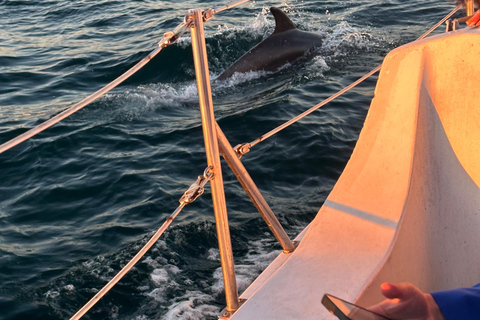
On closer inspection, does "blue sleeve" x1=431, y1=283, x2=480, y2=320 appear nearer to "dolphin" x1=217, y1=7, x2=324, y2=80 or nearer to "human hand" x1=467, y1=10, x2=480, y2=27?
"human hand" x1=467, y1=10, x2=480, y2=27

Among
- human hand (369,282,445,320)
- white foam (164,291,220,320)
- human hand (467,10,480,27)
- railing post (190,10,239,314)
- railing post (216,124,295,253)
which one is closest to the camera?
human hand (369,282,445,320)

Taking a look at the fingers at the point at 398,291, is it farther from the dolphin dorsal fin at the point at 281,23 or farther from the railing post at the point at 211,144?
the dolphin dorsal fin at the point at 281,23

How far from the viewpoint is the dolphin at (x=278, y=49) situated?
28.9 feet

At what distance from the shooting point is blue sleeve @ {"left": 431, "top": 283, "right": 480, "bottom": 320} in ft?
6.13

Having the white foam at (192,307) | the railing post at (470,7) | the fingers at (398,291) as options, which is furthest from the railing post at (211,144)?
the railing post at (470,7)

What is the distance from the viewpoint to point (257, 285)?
2.39m

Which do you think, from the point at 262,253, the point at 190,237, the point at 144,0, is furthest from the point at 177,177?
Result: the point at 144,0

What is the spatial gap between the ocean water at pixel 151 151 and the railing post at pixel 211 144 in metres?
1.21

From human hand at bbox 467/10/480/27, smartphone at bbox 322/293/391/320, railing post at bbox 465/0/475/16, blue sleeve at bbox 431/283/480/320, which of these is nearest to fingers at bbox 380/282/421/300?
blue sleeve at bbox 431/283/480/320

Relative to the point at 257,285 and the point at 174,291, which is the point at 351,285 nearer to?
the point at 257,285

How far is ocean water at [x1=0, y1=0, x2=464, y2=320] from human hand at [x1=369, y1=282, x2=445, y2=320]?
178 centimetres

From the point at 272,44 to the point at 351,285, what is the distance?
24.2 feet

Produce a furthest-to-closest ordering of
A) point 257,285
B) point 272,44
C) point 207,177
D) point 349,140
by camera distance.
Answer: point 272,44 → point 349,140 → point 257,285 → point 207,177

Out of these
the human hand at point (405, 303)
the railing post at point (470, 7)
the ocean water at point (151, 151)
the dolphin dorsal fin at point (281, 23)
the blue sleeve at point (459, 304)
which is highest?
the railing post at point (470, 7)
